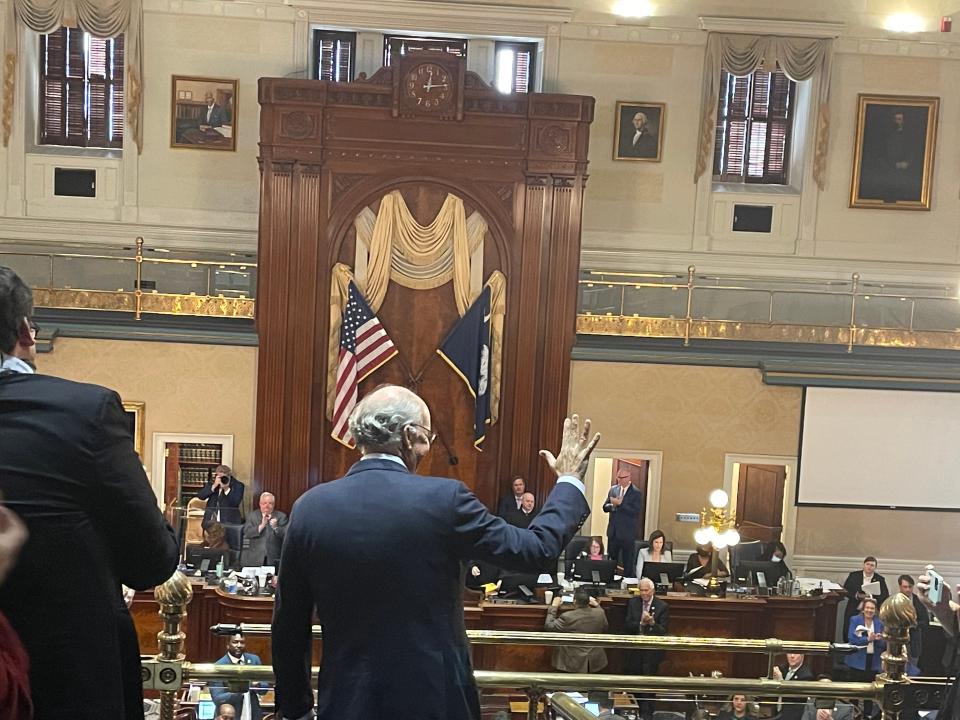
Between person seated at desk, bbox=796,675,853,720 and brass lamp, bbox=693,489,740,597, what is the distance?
7.37 m

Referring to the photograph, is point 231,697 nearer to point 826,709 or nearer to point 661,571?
point 826,709

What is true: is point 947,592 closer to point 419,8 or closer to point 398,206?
point 398,206

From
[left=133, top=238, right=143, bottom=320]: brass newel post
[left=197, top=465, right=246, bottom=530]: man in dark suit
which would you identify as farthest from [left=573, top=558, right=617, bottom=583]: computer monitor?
[left=133, top=238, right=143, bottom=320]: brass newel post

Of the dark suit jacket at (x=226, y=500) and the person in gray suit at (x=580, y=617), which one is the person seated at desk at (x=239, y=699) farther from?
the dark suit jacket at (x=226, y=500)

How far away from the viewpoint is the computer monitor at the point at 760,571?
11.8m

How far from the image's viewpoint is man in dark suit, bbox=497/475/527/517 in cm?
1308

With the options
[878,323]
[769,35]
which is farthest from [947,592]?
[769,35]

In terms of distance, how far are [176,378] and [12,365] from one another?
11408mm

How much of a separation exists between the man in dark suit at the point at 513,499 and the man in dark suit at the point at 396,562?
10.3 m

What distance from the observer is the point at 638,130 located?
50.0ft

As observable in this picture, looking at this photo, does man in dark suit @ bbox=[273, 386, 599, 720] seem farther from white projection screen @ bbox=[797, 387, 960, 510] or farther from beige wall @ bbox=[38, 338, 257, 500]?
white projection screen @ bbox=[797, 387, 960, 510]

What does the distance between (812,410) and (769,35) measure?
542 centimetres

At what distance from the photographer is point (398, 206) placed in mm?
13586

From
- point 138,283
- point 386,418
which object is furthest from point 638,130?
point 386,418
